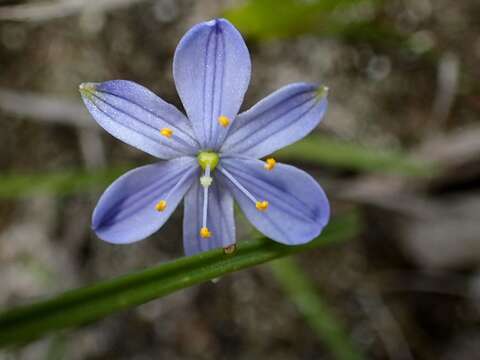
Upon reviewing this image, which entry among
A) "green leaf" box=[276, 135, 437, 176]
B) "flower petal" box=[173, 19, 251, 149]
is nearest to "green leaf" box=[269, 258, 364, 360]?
"green leaf" box=[276, 135, 437, 176]

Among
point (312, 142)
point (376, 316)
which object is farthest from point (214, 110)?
point (376, 316)

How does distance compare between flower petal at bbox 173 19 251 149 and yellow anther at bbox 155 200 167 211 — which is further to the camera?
yellow anther at bbox 155 200 167 211

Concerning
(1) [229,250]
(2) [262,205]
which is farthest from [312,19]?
(1) [229,250]

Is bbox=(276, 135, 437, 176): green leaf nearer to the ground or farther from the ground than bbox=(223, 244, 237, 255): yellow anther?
nearer to the ground

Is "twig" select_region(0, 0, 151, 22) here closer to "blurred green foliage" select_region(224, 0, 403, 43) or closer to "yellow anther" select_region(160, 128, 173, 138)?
"blurred green foliage" select_region(224, 0, 403, 43)

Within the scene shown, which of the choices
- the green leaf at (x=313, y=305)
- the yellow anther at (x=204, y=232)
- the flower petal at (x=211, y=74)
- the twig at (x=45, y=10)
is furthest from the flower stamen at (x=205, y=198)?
the twig at (x=45, y=10)

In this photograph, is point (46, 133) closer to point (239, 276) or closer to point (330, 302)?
point (239, 276)
